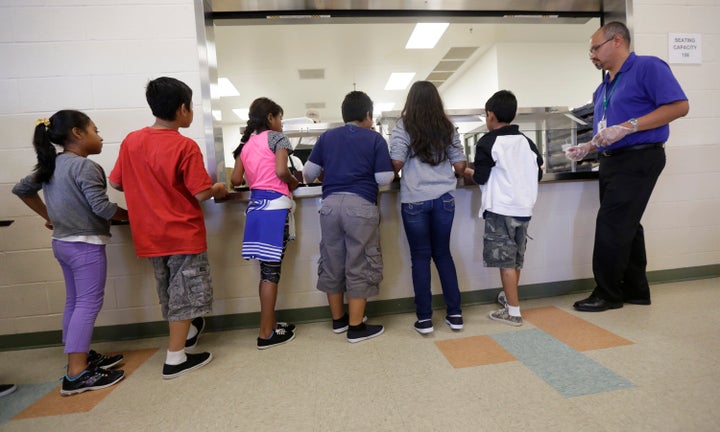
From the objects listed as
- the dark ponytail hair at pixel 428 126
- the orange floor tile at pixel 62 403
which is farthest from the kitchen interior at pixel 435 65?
Result: the orange floor tile at pixel 62 403

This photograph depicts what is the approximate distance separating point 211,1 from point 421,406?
2538 mm

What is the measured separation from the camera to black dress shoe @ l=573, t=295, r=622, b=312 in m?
2.09

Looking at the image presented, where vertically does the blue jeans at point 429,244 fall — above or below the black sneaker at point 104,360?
above

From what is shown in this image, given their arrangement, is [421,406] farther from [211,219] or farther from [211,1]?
[211,1]

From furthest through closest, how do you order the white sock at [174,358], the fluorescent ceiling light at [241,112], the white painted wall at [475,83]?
the fluorescent ceiling light at [241,112] < the white painted wall at [475,83] < the white sock at [174,358]

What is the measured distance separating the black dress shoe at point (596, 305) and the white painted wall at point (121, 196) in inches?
13.4

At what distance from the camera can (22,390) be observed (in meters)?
1.63

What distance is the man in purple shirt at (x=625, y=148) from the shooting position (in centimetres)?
189

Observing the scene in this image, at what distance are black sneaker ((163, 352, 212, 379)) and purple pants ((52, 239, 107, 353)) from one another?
0.38 metres

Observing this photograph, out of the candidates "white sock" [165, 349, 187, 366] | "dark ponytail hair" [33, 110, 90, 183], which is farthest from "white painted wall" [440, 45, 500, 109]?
"white sock" [165, 349, 187, 366]

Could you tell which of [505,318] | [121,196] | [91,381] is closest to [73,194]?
[121,196]

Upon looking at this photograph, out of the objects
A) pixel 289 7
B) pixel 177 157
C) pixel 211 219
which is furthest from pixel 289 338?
pixel 289 7

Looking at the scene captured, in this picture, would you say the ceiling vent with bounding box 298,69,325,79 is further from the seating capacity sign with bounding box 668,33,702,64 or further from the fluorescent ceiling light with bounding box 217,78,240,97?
the seating capacity sign with bounding box 668,33,702,64

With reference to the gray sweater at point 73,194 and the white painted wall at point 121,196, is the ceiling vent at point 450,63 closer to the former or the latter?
the white painted wall at point 121,196
